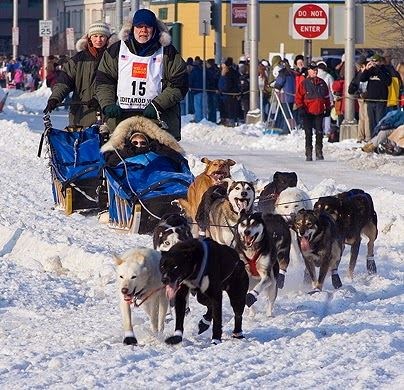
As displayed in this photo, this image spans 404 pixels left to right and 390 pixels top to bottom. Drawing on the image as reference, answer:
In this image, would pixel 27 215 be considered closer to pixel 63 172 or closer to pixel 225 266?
pixel 63 172

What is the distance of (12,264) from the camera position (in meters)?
9.91

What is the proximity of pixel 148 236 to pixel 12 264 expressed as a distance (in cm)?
132

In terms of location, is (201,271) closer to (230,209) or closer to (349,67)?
(230,209)

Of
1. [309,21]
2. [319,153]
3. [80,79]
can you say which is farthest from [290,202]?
[309,21]

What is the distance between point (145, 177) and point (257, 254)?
11.7 ft

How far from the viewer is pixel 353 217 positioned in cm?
916

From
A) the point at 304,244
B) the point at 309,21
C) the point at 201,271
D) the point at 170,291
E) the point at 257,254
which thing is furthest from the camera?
the point at 309,21

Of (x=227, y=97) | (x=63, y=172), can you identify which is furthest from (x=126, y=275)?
(x=227, y=97)

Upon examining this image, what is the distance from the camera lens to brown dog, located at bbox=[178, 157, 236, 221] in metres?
10.0

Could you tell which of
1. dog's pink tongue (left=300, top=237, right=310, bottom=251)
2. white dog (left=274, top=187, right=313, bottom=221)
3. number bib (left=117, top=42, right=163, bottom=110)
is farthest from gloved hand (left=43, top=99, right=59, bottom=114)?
dog's pink tongue (left=300, top=237, right=310, bottom=251)

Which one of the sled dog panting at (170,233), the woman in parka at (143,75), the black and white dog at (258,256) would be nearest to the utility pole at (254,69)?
the woman in parka at (143,75)

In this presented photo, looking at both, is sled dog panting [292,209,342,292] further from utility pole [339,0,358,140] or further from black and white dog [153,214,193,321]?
utility pole [339,0,358,140]

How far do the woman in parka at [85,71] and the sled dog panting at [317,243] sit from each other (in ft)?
13.9

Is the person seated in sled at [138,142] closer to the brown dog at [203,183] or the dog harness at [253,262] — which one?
the brown dog at [203,183]
